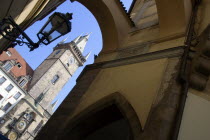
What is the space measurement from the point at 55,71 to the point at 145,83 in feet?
141

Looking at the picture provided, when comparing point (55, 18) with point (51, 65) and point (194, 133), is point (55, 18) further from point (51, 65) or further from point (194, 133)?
point (51, 65)

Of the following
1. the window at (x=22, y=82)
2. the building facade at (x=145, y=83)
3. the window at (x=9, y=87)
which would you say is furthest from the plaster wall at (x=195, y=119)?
the window at (x=22, y=82)

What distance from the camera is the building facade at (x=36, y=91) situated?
116 feet

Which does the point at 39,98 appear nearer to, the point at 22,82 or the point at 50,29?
the point at 22,82

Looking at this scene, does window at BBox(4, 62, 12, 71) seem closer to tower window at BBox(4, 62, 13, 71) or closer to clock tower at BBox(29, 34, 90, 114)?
tower window at BBox(4, 62, 13, 71)

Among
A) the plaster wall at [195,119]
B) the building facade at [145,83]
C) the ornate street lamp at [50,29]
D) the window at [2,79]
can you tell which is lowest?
the window at [2,79]

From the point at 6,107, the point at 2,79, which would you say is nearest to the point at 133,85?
the point at 2,79

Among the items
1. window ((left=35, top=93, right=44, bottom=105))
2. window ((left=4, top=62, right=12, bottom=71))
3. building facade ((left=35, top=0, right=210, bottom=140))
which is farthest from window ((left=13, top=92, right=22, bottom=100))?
building facade ((left=35, top=0, right=210, bottom=140))

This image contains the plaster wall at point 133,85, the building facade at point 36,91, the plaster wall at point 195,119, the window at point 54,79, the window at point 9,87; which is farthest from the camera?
the window at point 54,79

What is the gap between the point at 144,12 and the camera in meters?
8.79

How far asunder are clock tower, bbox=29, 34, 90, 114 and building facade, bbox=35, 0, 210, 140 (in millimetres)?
37073

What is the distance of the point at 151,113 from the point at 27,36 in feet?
9.41

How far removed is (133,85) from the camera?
4.57 metres

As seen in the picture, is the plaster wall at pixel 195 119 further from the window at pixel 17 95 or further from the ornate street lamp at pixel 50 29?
the window at pixel 17 95
